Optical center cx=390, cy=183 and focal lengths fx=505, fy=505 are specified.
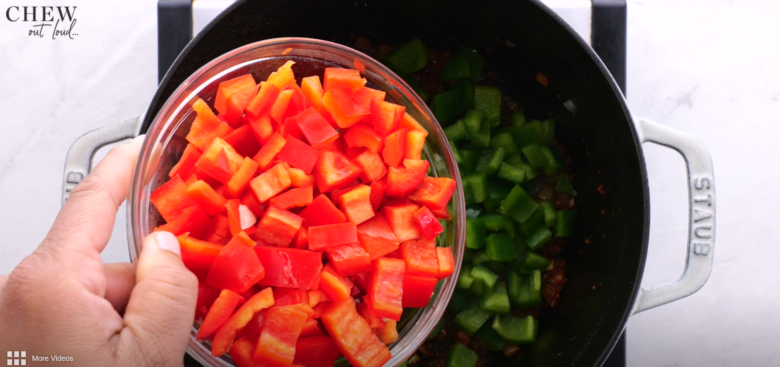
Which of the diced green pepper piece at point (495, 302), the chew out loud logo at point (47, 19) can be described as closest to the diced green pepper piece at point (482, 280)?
the diced green pepper piece at point (495, 302)

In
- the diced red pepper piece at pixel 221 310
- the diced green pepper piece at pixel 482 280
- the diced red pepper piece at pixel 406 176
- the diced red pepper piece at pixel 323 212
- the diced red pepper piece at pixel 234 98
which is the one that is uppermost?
the diced red pepper piece at pixel 234 98

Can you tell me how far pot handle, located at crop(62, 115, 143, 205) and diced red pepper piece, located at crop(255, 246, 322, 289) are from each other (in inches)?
22.3

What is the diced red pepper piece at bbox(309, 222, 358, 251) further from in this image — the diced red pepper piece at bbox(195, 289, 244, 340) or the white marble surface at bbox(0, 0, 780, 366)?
the white marble surface at bbox(0, 0, 780, 366)

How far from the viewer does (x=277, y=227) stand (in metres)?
1.03

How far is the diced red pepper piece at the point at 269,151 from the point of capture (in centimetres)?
105

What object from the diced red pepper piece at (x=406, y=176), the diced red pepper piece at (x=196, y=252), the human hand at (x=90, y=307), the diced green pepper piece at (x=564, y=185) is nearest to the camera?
the human hand at (x=90, y=307)

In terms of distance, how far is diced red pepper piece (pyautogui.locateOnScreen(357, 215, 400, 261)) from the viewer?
3.53ft

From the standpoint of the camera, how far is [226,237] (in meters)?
1.06

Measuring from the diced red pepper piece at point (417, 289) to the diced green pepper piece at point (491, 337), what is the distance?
0.45 meters

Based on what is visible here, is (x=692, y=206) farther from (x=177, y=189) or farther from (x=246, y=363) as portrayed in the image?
(x=177, y=189)

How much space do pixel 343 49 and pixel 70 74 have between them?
1024mm

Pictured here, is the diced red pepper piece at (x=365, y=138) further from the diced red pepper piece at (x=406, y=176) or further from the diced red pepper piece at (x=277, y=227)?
the diced red pepper piece at (x=277, y=227)

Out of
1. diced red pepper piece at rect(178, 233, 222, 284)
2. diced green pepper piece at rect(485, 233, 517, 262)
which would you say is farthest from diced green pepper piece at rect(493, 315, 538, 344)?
diced red pepper piece at rect(178, 233, 222, 284)

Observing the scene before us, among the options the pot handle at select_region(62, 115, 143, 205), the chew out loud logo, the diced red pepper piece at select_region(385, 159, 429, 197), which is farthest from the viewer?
the chew out loud logo
